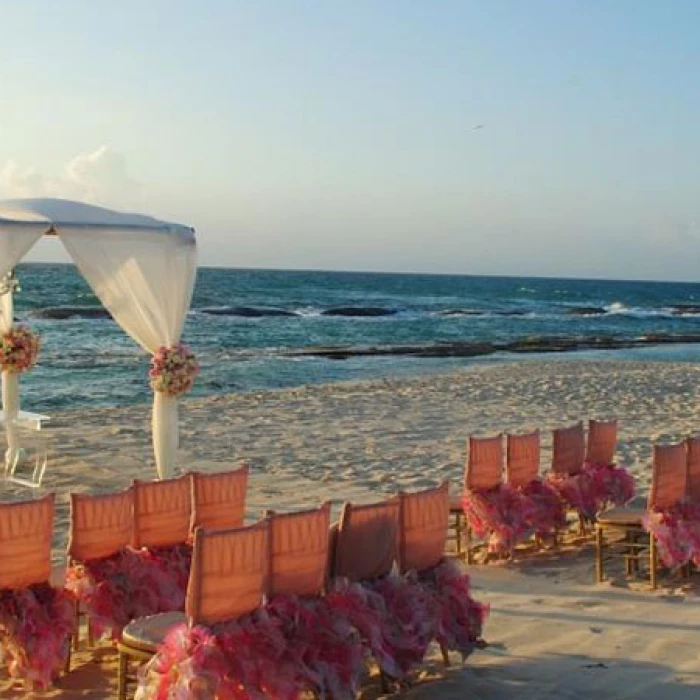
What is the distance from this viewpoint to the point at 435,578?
18.3 feet

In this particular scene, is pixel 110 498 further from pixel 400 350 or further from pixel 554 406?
pixel 400 350


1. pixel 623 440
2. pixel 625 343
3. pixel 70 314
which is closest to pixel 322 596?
pixel 623 440

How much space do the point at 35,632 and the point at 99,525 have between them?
739 millimetres

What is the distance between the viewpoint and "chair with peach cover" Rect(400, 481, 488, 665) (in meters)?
5.33

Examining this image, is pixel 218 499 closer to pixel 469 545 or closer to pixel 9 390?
pixel 469 545

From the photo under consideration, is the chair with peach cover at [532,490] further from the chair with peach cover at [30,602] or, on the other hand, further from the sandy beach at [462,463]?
the chair with peach cover at [30,602]

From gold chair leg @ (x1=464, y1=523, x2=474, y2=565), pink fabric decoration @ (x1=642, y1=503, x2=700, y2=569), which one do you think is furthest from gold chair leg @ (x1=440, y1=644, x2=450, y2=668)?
gold chair leg @ (x1=464, y1=523, x2=474, y2=565)

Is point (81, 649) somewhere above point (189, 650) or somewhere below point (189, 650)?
below

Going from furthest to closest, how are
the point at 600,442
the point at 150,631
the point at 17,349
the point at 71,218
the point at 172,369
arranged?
the point at 17,349, the point at 172,369, the point at 71,218, the point at 600,442, the point at 150,631

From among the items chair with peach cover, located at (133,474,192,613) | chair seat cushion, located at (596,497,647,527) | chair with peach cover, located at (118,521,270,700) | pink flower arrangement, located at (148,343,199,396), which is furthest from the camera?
pink flower arrangement, located at (148,343,199,396)

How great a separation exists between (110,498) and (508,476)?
3263mm

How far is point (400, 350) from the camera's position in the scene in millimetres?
33500

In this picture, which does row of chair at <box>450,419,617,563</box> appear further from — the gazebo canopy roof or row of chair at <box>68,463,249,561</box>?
the gazebo canopy roof

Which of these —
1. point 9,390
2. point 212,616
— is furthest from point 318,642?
point 9,390
